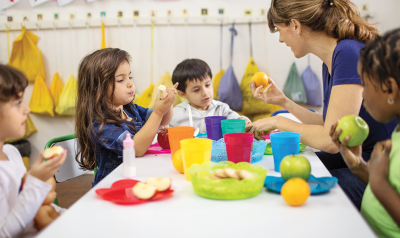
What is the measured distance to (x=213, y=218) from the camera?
0.66 metres

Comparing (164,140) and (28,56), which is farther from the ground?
(28,56)

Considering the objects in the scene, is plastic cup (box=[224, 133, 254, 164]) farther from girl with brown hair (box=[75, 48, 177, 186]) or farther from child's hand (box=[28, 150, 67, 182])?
Answer: child's hand (box=[28, 150, 67, 182])

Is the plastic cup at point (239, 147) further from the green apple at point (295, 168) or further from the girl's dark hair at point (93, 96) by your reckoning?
the girl's dark hair at point (93, 96)

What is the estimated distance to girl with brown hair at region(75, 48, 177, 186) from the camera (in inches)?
49.9

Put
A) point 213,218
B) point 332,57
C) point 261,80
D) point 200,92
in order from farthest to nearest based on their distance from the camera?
point 200,92, point 261,80, point 332,57, point 213,218

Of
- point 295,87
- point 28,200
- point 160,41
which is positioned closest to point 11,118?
point 28,200

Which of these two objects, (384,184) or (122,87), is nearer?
(384,184)

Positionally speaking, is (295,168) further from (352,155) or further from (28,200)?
(28,200)

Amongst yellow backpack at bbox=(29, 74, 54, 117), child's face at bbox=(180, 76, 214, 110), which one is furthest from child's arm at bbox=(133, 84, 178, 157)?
yellow backpack at bbox=(29, 74, 54, 117)

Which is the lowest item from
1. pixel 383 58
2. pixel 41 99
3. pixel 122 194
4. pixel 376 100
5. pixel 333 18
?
pixel 41 99

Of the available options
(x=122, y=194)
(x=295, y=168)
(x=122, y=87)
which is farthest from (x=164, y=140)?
(x=295, y=168)

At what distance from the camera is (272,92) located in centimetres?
168

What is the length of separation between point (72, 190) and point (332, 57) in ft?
7.93

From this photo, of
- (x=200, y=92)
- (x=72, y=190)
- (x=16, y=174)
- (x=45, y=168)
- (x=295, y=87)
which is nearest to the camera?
(x=45, y=168)
